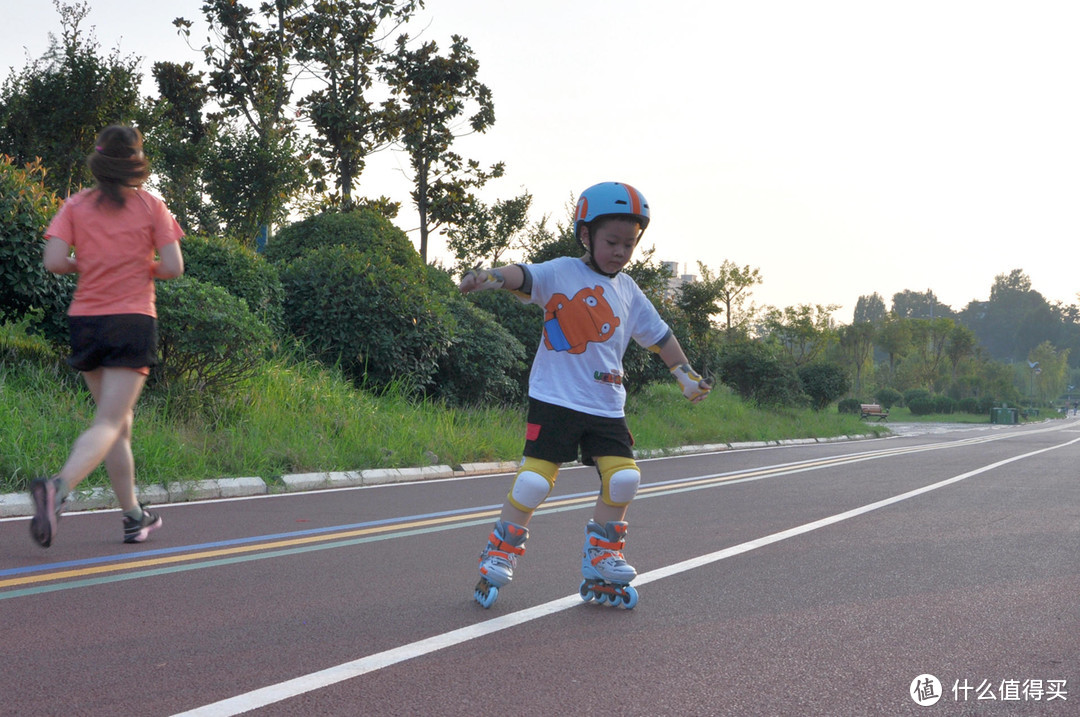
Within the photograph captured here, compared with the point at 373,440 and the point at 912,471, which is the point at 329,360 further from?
the point at 912,471

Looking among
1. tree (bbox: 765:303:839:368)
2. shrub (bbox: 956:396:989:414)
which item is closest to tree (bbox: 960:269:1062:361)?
shrub (bbox: 956:396:989:414)

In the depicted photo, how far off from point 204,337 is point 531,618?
6.48 metres

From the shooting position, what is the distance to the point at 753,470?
12266 millimetres

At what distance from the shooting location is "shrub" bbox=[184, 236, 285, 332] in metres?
12.2

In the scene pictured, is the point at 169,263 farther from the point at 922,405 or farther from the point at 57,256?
the point at 922,405

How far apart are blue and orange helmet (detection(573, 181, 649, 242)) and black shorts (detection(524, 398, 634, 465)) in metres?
0.84

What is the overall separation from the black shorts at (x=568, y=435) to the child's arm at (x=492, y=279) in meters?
0.53

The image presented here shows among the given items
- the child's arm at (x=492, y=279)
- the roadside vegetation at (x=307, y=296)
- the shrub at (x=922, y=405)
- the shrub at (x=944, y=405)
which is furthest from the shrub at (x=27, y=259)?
the shrub at (x=944, y=405)

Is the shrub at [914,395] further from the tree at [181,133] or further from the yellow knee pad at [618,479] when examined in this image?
the yellow knee pad at [618,479]

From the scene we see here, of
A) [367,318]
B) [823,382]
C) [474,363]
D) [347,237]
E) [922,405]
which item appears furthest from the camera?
[922,405]

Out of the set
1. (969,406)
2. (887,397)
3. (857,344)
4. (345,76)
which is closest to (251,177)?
(345,76)

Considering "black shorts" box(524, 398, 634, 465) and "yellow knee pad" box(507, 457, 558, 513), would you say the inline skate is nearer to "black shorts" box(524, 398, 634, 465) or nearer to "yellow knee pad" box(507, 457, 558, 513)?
"yellow knee pad" box(507, 457, 558, 513)

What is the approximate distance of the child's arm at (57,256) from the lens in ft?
16.0

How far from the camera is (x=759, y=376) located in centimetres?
2994
